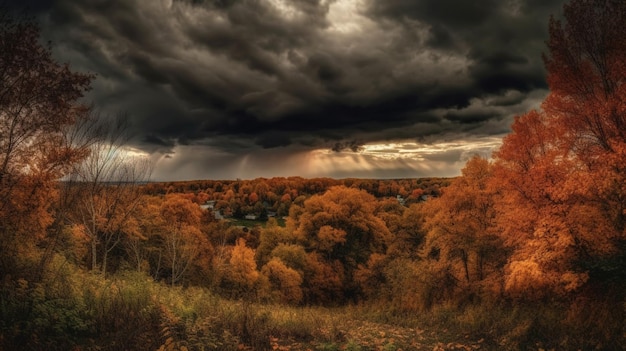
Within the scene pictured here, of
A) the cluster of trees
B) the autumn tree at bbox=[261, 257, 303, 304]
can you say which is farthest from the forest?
the cluster of trees

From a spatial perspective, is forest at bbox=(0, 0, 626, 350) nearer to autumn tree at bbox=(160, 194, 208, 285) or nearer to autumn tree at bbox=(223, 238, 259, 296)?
autumn tree at bbox=(160, 194, 208, 285)

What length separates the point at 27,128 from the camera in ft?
37.0

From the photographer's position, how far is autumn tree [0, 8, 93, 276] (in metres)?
10.3

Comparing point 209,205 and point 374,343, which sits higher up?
point 209,205

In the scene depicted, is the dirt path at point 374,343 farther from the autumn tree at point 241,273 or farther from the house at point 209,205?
the house at point 209,205

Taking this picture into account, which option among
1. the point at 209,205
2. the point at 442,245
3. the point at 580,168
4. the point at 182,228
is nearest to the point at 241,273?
the point at 182,228

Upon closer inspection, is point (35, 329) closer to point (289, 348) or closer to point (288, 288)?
point (289, 348)

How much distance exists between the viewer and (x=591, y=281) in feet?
46.2

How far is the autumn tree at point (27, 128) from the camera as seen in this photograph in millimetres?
10312

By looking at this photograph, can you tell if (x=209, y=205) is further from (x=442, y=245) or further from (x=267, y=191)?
(x=442, y=245)

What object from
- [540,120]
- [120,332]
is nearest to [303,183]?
[540,120]

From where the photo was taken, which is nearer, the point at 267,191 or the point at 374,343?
the point at 374,343

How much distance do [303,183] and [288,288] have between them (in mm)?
88018

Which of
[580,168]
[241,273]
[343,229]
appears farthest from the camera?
[343,229]
